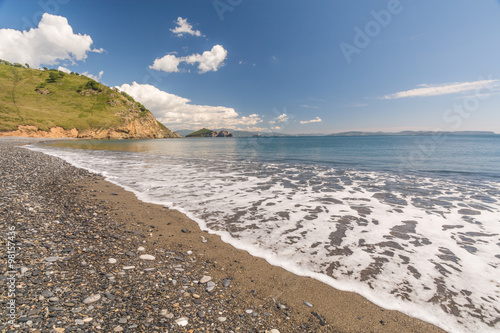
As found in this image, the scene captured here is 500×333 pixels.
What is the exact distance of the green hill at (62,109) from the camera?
82919 millimetres

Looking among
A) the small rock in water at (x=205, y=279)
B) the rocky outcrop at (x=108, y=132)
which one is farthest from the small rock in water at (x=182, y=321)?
the rocky outcrop at (x=108, y=132)

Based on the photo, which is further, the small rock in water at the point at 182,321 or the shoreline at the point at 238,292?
the shoreline at the point at 238,292

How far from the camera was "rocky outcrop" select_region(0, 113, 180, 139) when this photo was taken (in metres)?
79.3

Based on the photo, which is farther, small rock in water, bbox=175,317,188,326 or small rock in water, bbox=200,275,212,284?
small rock in water, bbox=200,275,212,284

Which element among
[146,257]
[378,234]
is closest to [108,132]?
[146,257]

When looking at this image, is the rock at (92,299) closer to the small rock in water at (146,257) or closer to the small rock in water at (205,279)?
the small rock in water at (146,257)

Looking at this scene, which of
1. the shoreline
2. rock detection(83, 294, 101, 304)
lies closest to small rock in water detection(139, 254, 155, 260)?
the shoreline

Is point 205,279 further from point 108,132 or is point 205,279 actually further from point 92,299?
point 108,132

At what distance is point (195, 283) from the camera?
4559 mm

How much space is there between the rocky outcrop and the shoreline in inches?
4229

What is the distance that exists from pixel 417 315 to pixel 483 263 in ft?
12.9

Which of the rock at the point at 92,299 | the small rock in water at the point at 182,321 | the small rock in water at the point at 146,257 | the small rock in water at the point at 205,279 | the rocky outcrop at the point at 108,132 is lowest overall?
the small rock in water at the point at 205,279

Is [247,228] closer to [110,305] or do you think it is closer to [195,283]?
[195,283]

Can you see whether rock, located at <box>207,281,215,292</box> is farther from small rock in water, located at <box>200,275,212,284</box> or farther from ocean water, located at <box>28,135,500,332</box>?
ocean water, located at <box>28,135,500,332</box>
